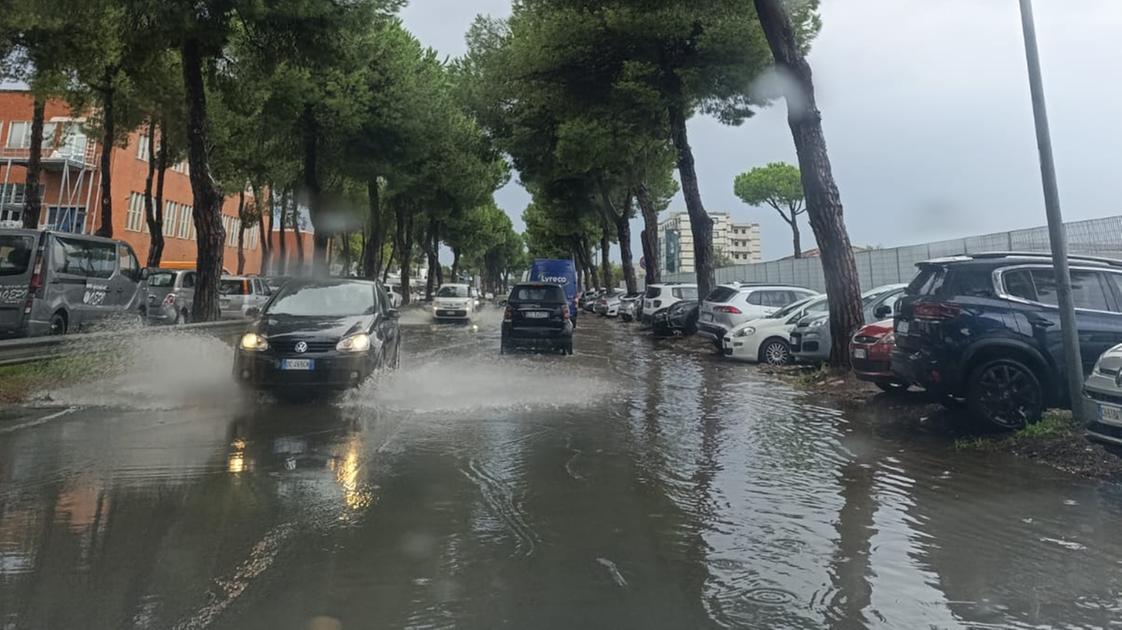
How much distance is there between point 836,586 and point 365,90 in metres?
25.1

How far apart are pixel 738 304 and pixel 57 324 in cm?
1354

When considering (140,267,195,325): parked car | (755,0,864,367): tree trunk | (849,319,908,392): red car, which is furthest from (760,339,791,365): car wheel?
(140,267,195,325): parked car

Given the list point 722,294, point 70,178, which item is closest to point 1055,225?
point 722,294

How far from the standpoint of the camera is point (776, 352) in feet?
50.1

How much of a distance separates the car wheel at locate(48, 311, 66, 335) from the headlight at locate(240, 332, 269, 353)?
17.4 feet

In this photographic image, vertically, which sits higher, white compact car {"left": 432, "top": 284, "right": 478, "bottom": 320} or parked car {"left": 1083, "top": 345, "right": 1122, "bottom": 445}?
white compact car {"left": 432, "top": 284, "right": 478, "bottom": 320}

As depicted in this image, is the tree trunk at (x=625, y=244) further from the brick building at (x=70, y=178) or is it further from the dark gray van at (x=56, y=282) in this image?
the dark gray van at (x=56, y=282)

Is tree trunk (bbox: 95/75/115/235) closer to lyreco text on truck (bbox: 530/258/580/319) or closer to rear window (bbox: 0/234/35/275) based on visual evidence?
rear window (bbox: 0/234/35/275)

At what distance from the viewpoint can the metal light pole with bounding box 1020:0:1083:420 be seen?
23.3ft

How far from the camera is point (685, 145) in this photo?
22.8 meters

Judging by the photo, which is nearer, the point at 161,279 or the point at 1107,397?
the point at 1107,397

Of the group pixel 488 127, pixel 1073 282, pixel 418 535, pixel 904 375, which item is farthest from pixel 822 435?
pixel 488 127

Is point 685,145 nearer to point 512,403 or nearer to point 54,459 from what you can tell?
point 512,403

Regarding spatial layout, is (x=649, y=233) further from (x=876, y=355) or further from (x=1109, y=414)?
(x=1109, y=414)
